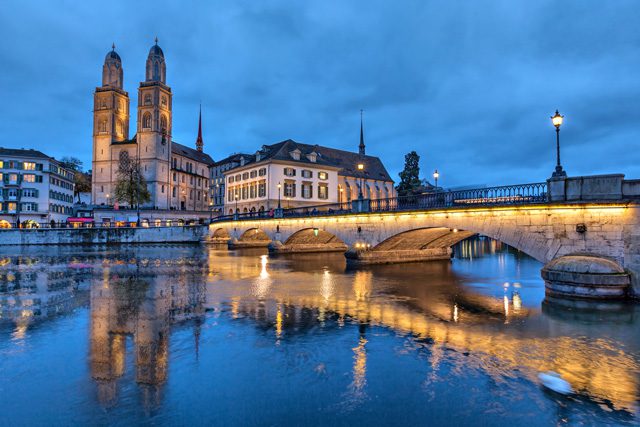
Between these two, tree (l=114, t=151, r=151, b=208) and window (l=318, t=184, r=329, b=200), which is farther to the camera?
tree (l=114, t=151, r=151, b=208)

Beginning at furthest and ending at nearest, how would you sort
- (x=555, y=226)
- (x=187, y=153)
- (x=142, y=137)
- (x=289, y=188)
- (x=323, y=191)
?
(x=187, y=153), (x=142, y=137), (x=323, y=191), (x=289, y=188), (x=555, y=226)

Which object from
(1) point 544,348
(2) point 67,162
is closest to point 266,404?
(1) point 544,348

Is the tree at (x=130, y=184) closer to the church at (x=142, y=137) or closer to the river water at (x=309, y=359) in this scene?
the church at (x=142, y=137)

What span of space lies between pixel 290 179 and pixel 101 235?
34.7 meters

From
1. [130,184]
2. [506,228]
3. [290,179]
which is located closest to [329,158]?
[290,179]

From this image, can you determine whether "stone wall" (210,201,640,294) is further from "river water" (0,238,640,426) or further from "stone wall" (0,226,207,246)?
"stone wall" (0,226,207,246)

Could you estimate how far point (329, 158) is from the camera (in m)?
83.3

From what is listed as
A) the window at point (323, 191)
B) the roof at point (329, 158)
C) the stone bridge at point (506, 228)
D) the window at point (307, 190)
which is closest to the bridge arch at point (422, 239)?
the stone bridge at point (506, 228)

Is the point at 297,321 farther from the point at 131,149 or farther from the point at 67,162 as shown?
the point at 67,162

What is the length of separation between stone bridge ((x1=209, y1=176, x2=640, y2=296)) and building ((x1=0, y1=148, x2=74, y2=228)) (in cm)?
6703

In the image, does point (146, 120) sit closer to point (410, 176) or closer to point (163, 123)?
point (163, 123)

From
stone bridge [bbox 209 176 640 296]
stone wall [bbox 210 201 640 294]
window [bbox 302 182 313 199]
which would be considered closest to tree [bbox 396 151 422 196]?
window [bbox 302 182 313 199]

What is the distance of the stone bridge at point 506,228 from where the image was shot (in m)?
16.0

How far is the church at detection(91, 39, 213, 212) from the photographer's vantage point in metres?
97.0
